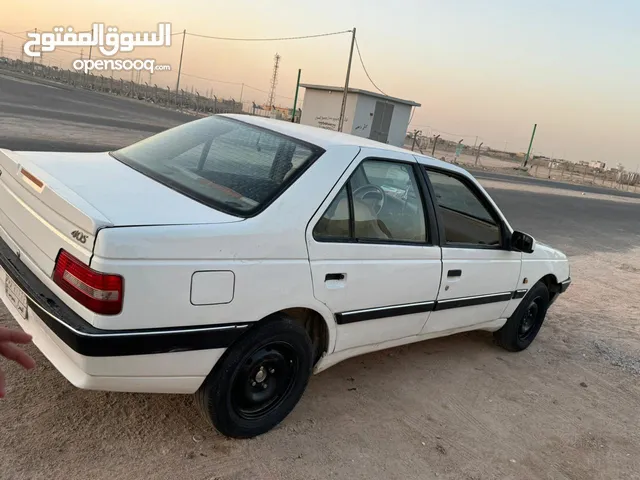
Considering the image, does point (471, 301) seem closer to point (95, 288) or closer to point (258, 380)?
point (258, 380)

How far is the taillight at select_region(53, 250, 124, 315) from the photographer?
84.9 inches

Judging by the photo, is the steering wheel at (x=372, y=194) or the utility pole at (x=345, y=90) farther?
the utility pole at (x=345, y=90)

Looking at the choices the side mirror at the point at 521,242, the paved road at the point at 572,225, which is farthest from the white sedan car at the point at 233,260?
the paved road at the point at 572,225

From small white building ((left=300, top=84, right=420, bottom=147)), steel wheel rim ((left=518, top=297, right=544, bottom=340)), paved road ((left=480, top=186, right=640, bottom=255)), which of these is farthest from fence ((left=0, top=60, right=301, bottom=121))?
steel wheel rim ((left=518, top=297, right=544, bottom=340))

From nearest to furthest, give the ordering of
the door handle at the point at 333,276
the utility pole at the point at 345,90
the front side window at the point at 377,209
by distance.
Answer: the door handle at the point at 333,276 < the front side window at the point at 377,209 < the utility pole at the point at 345,90

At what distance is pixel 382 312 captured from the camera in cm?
328

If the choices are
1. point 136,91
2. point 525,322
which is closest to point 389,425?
point 525,322

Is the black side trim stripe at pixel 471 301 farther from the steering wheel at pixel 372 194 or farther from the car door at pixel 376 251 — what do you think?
the steering wheel at pixel 372 194

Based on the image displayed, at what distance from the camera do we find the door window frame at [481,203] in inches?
142

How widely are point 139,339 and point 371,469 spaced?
4.75 feet

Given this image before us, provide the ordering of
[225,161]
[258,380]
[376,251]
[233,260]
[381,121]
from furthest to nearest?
[381,121] → [225,161] → [376,251] → [258,380] → [233,260]

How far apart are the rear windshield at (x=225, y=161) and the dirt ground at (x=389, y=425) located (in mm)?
1265

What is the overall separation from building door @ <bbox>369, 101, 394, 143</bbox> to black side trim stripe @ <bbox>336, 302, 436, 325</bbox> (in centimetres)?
2290

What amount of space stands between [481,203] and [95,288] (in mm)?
2997
